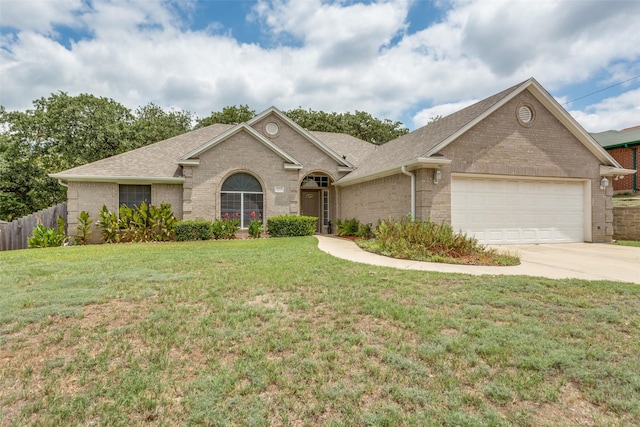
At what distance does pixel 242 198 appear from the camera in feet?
52.2

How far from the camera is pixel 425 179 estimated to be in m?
11.6

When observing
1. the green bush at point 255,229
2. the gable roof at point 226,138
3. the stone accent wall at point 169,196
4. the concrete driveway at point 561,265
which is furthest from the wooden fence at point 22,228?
the concrete driveway at point 561,265

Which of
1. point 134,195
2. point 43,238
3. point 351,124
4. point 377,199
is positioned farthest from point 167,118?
point 377,199

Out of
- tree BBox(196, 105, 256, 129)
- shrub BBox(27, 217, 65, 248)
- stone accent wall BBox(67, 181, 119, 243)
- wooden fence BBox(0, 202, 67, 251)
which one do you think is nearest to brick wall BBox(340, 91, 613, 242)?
stone accent wall BBox(67, 181, 119, 243)

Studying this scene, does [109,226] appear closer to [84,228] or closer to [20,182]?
[84,228]

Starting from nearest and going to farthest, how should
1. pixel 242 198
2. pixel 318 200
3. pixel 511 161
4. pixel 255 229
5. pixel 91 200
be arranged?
pixel 511 161 < pixel 91 200 < pixel 255 229 < pixel 242 198 < pixel 318 200

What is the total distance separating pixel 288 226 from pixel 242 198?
281 centimetres

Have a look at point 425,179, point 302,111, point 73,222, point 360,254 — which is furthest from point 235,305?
point 302,111

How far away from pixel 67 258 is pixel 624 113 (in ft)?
117

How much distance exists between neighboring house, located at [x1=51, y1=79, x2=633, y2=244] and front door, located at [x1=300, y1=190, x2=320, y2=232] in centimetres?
237

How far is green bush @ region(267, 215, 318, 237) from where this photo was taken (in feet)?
49.0

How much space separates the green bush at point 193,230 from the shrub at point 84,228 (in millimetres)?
3879

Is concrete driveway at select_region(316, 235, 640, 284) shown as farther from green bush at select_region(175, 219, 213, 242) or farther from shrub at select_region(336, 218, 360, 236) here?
green bush at select_region(175, 219, 213, 242)

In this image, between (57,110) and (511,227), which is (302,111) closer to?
(57,110)
